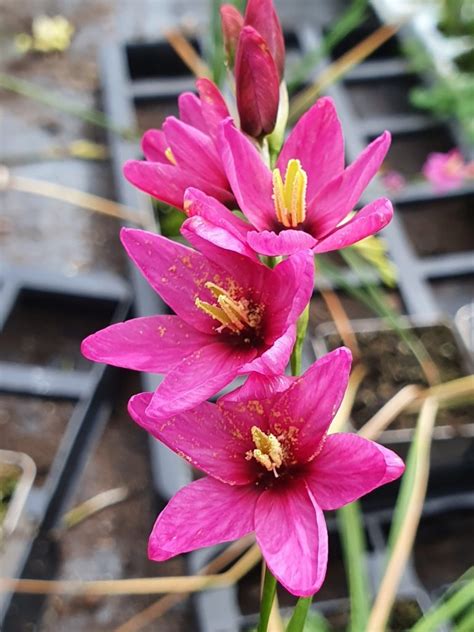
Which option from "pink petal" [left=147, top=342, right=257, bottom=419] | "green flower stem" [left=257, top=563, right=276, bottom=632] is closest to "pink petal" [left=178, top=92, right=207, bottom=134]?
"pink petal" [left=147, top=342, right=257, bottom=419]

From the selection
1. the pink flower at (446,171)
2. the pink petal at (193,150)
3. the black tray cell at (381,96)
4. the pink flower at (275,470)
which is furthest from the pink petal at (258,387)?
the black tray cell at (381,96)

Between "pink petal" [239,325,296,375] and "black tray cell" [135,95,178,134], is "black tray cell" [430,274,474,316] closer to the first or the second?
"black tray cell" [135,95,178,134]

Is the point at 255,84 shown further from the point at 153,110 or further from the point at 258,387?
the point at 153,110

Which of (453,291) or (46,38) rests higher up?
(46,38)

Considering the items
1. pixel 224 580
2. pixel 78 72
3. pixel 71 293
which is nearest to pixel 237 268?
pixel 224 580

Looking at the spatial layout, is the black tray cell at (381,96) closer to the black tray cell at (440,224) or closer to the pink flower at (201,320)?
the black tray cell at (440,224)

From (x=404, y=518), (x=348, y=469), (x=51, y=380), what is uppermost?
(x=348, y=469)

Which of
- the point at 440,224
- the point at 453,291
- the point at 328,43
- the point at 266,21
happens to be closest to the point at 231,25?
the point at 266,21

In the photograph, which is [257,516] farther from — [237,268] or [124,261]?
[124,261]
